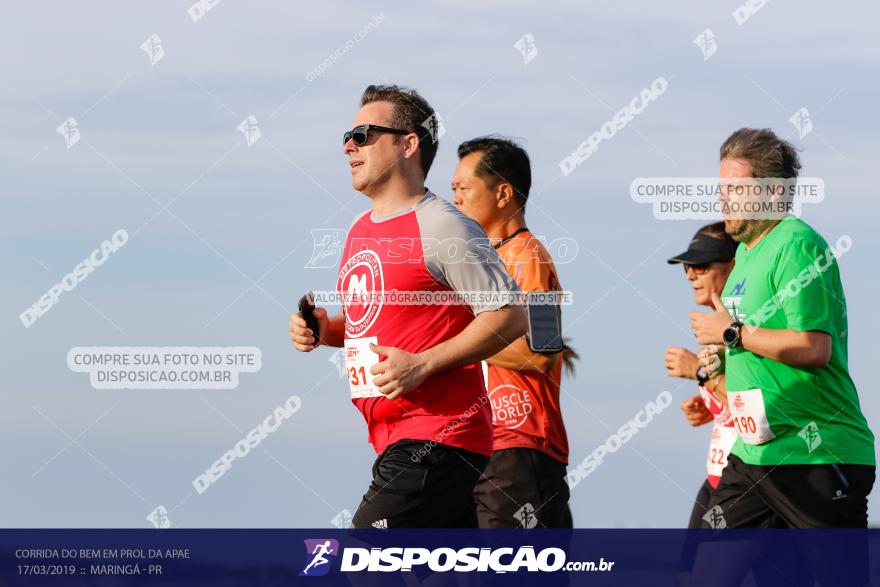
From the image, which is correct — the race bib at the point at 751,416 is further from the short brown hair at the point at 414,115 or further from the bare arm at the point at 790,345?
the short brown hair at the point at 414,115

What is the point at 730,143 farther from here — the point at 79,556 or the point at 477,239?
the point at 79,556

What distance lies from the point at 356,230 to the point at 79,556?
2389 mm

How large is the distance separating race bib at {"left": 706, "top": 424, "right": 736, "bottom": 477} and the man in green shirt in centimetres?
82

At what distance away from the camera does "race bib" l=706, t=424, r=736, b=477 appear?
755cm

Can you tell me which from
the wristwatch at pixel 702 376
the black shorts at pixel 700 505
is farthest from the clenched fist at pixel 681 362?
the black shorts at pixel 700 505

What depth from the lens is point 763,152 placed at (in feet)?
22.2

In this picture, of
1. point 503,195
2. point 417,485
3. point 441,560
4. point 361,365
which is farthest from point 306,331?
point 503,195

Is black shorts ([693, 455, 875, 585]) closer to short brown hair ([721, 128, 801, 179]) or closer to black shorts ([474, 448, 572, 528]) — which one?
black shorts ([474, 448, 572, 528])

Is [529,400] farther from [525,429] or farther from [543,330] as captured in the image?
[543,330]

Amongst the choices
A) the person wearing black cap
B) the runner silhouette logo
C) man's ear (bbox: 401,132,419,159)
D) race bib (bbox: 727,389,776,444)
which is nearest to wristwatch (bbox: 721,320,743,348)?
race bib (bbox: 727,389,776,444)

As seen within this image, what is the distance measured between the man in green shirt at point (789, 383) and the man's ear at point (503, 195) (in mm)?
1647

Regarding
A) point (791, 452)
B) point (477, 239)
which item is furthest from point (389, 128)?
point (791, 452)

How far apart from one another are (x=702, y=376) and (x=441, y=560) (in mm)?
1834

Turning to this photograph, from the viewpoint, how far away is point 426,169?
655 centimetres
